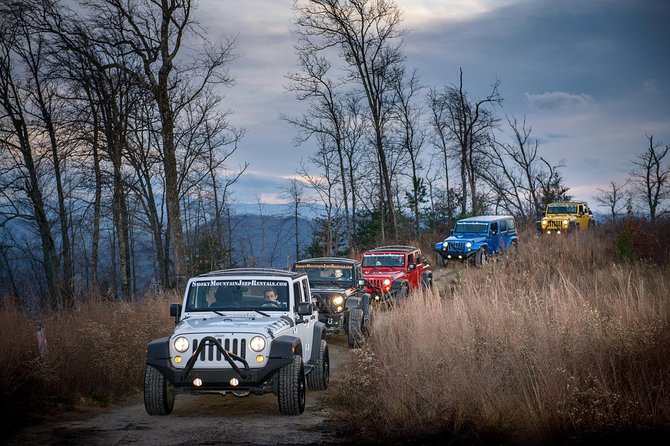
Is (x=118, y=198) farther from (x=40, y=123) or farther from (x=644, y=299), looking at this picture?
(x=644, y=299)

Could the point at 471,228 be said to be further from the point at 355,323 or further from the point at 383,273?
the point at 355,323

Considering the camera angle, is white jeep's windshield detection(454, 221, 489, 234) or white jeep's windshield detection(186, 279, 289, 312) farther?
white jeep's windshield detection(454, 221, 489, 234)

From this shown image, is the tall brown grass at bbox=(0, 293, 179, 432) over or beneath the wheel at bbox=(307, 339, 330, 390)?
over

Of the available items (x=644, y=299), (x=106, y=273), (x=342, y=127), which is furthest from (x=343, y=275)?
(x=106, y=273)

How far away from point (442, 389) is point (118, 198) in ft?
Result: 70.0

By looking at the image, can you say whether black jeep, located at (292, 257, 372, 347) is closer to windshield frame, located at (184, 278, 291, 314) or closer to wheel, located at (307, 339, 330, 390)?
wheel, located at (307, 339, 330, 390)

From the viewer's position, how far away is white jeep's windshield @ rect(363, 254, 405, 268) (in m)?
19.9

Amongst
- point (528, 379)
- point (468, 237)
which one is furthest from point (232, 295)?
point (468, 237)

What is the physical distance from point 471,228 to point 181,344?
20.5m

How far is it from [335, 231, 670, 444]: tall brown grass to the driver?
5.03ft

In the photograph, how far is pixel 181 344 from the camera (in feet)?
27.2

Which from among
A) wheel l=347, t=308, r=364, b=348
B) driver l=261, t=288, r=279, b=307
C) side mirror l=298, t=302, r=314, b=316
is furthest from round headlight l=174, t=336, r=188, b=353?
wheel l=347, t=308, r=364, b=348

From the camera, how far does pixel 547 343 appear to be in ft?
26.2

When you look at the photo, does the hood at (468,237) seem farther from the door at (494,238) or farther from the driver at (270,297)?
the driver at (270,297)
